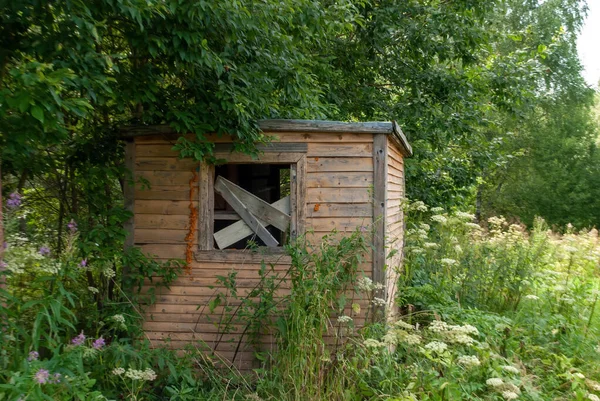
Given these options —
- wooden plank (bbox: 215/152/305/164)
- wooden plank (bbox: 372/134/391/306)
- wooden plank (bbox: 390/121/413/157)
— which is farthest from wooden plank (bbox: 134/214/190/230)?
wooden plank (bbox: 390/121/413/157)

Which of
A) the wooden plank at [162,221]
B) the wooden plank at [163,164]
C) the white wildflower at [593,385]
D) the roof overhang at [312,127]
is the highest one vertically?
the roof overhang at [312,127]

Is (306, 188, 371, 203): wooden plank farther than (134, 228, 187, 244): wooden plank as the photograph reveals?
No

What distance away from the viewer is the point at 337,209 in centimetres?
644

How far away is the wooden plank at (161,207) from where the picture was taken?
21.6ft

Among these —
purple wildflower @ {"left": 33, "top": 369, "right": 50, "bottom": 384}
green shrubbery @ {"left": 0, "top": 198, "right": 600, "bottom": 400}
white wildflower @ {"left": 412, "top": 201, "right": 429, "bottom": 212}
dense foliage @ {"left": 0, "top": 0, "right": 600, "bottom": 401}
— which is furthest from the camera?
white wildflower @ {"left": 412, "top": 201, "right": 429, "bottom": 212}

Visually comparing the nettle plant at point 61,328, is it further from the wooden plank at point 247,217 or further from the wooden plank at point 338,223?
the wooden plank at point 338,223

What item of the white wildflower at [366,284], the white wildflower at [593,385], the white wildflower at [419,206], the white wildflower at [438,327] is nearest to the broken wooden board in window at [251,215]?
the white wildflower at [366,284]

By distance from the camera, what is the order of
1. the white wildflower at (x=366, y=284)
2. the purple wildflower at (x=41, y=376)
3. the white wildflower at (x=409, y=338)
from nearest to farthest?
1. the purple wildflower at (x=41, y=376)
2. the white wildflower at (x=409, y=338)
3. the white wildflower at (x=366, y=284)

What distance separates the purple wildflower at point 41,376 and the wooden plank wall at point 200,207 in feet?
9.22

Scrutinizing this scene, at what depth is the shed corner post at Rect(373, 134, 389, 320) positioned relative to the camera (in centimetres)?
636

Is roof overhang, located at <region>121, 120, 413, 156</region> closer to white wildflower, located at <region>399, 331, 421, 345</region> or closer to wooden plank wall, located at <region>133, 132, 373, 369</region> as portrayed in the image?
wooden plank wall, located at <region>133, 132, 373, 369</region>

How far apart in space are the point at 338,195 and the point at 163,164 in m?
2.04

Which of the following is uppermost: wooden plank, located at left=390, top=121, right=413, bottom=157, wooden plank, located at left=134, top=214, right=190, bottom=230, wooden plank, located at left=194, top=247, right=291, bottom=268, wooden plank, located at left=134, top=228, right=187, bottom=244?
wooden plank, located at left=390, top=121, right=413, bottom=157

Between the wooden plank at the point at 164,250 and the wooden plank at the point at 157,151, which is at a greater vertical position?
the wooden plank at the point at 157,151
